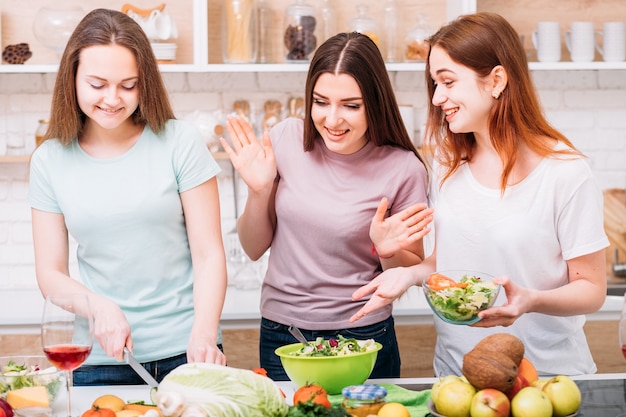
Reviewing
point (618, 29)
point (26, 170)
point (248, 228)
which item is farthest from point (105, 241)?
point (618, 29)

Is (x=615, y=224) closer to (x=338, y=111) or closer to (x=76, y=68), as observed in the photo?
(x=338, y=111)

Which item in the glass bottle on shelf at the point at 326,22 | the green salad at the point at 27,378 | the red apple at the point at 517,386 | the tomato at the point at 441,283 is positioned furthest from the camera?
the glass bottle on shelf at the point at 326,22

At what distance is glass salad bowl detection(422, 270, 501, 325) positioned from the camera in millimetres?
1731

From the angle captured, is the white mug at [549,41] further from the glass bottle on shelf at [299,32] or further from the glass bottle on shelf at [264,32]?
the glass bottle on shelf at [264,32]

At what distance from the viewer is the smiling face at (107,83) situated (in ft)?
6.44

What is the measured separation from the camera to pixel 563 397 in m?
1.54

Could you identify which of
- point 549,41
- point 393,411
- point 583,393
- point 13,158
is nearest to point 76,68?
point 393,411

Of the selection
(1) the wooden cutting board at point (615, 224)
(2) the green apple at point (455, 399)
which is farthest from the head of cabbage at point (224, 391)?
(1) the wooden cutting board at point (615, 224)

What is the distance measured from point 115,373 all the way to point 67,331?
21.4 inches

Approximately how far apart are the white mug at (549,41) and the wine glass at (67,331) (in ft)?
8.41

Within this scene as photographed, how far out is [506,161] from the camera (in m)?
2.07

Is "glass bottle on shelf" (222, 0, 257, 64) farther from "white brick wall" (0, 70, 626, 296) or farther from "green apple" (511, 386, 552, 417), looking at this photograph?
"green apple" (511, 386, 552, 417)

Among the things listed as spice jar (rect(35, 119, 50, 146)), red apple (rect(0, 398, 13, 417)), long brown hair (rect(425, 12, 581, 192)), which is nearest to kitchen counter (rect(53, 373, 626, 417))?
red apple (rect(0, 398, 13, 417))

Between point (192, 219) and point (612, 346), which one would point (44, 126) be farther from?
point (612, 346)
